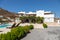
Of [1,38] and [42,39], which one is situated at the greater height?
[1,38]

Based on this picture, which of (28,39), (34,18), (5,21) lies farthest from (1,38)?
(34,18)

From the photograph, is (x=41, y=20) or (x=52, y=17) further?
(x=52, y=17)

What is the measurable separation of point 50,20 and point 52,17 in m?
1.12

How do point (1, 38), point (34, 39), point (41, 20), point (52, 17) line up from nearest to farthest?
1. point (1, 38)
2. point (34, 39)
3. point (41, 20)
4. point (52, 17)

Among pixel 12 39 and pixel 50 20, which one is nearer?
pixel 12 39

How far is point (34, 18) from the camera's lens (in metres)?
40.6

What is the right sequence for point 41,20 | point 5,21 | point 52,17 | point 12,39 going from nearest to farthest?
point 12,39 < point 5,21 < point 41,20 < point 52,17

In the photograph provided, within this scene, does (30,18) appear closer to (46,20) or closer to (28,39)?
(46,20)

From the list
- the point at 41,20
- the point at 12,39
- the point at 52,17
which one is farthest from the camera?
the point at 52,17

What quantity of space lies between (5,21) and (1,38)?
28.6m

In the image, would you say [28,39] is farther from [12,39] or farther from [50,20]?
[50,20]

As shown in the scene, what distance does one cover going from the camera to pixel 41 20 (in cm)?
4056

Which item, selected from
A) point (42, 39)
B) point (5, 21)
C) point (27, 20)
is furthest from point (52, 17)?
point (42, 39)

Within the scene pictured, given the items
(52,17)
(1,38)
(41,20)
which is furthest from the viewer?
(52,17)
